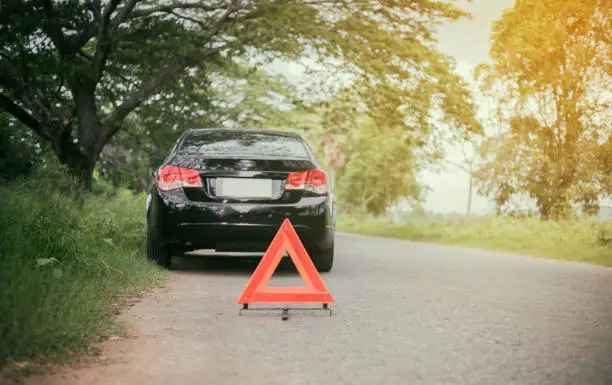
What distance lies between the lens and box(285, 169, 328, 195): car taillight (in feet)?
28.9

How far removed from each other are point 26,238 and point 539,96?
731 inches

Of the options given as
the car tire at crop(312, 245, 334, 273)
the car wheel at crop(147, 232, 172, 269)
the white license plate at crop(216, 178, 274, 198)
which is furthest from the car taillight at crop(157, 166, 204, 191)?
the car tire at crop(312, 245, 334, 273)

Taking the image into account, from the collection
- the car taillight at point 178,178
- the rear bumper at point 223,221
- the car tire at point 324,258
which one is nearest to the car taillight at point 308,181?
the rear bumper at point 223,221

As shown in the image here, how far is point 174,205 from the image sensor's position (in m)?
8.71

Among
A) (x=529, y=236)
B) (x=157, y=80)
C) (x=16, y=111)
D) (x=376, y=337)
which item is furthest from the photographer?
(x=16, y=111)

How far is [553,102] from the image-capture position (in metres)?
22.7

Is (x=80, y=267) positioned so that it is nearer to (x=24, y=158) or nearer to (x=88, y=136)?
(x=88, y=136)

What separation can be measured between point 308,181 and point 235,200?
874mm

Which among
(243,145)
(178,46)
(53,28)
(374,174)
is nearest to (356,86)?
(178,46)

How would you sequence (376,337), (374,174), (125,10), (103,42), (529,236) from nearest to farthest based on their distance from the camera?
(376,337), (103,42), (529,236), (125,10), (374,174)

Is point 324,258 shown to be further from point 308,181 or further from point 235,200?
point 235,200

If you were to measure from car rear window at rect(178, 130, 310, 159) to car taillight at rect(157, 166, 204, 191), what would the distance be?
276mm

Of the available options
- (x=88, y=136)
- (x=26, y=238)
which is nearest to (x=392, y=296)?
Result: (x=26, y=238)

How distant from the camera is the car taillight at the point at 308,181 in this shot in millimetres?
8812
